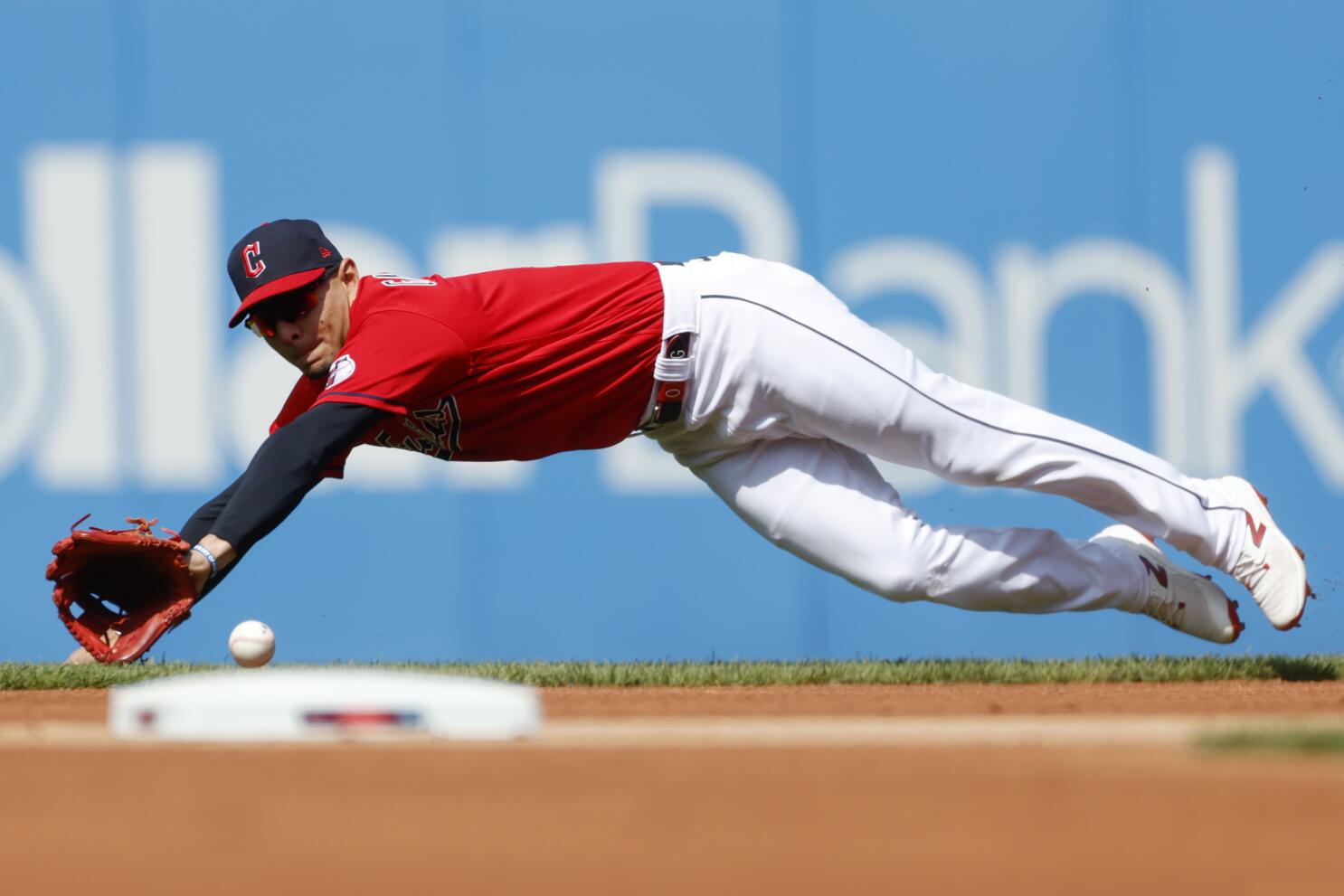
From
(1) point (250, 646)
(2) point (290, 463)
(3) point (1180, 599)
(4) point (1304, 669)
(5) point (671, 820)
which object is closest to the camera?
(5) point (671, 820)

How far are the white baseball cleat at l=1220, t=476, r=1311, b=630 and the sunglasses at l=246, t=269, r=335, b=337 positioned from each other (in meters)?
2.05

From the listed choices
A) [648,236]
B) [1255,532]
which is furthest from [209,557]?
[648,236]

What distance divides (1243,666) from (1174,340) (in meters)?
1.58

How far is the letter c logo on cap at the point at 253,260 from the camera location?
10.5 ft

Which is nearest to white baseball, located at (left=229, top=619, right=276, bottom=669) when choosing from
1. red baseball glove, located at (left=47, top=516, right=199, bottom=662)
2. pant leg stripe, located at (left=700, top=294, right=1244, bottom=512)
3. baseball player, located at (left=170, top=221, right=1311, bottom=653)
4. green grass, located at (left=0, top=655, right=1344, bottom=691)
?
green grass, located at (left=0, top=655, right=1344, bottom=691)

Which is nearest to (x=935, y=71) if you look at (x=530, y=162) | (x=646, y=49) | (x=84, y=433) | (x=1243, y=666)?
(x=646, y=49)

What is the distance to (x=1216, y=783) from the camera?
5.82ft

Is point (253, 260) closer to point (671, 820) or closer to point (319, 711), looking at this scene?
point (319, 711)

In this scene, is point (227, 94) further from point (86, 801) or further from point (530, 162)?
point (86, 801)

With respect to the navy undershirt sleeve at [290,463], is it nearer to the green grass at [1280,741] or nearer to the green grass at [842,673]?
the green grass at [842,673]

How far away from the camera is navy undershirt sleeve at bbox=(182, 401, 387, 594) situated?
2932 millimetres

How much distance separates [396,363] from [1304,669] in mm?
2479

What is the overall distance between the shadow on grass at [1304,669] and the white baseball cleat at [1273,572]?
1.72 feet

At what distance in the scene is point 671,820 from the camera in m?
1.61
